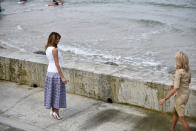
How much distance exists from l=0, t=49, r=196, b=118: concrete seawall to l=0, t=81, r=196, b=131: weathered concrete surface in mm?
144

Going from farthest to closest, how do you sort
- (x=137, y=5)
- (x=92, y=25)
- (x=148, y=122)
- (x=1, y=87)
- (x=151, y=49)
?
(x=137, y=5) < (x=92, y=25) < (x=151, y=49) < (x=1, y=87) < (x=148, y=122)

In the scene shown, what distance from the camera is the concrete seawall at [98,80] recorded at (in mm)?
5598

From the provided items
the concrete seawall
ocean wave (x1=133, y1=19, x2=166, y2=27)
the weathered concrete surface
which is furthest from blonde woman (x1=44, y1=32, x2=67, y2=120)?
ocean wave (x1=133, y1=19, x2=166, y2=27)

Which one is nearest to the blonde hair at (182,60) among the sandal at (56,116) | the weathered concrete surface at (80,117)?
the weathered concrete surface at (80,117)

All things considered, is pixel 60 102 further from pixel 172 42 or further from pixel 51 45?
pixel 172 42

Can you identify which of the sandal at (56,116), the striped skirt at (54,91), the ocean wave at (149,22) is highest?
the ocean wave at (149,22)

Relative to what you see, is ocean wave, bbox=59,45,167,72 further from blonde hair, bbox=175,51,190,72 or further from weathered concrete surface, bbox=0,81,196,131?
blonde hair, bbox=175,51,190,72

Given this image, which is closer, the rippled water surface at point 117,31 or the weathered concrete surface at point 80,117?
the weathered concrete surface at point 80,117

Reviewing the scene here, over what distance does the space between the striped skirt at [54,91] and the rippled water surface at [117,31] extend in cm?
708

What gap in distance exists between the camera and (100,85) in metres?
6.25

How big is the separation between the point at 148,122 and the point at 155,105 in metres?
0.43

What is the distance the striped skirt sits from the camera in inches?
217

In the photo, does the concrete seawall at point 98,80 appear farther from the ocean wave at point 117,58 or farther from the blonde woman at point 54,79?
the ocean wave at point 117,58

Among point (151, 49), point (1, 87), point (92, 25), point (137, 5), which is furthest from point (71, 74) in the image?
point (137, 5)
